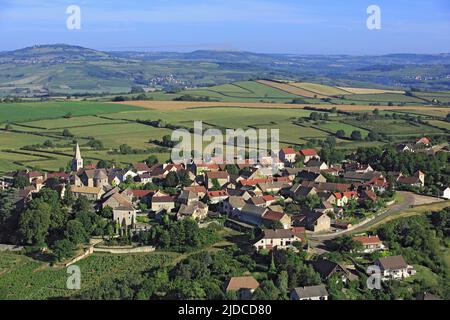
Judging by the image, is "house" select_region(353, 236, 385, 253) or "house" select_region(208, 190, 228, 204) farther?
"house" select_region(208, 190, 228, 204)

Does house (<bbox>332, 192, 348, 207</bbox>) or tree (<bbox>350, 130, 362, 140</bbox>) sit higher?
tree (<bbox>350, 130, 362, 140</bbox>)

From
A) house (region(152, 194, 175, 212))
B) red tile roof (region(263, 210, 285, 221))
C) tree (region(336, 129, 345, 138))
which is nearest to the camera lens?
red tile roof (region(263, 210, 285, 221))

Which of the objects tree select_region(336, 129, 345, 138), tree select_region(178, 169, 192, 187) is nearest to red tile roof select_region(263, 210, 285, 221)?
tree select_region(178, 169, 192, 187)

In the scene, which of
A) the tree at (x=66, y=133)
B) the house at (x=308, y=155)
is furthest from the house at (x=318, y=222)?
the tree at (x=66, y=133)

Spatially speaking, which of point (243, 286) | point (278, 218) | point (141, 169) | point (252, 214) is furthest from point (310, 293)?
point (141, 169)

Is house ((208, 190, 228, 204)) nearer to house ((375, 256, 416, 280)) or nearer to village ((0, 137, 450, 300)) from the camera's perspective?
village ((0, 137, 450, 300))

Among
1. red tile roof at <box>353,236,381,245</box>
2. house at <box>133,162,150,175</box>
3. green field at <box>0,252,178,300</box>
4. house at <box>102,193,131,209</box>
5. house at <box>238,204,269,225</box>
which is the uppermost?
house at <box>133,162,150,175</box>
